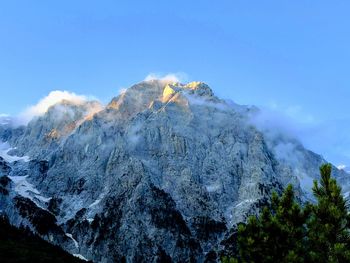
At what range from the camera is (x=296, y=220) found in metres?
45.9

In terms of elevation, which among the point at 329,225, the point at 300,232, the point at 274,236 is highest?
the point at 329,225

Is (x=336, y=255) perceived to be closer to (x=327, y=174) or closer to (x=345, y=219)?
(x=345, y=219)

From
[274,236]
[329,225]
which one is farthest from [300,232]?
[274,236]

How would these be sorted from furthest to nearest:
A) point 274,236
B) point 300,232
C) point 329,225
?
1. point 300,232
2. point 329,225
3. point 274,236

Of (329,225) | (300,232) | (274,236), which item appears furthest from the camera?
(300,232)

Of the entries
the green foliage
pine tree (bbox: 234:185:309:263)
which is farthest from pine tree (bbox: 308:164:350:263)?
pine tree (bbox: 234:185:309:263)

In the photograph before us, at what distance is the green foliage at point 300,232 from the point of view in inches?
1725

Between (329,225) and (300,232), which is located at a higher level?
(329,225)

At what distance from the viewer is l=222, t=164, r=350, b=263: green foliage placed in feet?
144

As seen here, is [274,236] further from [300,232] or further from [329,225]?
[329,225]

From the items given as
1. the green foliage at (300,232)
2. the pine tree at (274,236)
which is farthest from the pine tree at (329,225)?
the pine tree at (274,236)

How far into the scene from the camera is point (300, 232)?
4538 centimetres

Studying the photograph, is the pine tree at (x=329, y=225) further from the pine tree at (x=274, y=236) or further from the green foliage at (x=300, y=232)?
the pine tree at (x=274, y=236)

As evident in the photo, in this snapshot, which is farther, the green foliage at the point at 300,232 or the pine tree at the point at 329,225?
the pine tree at the point at 329,225
